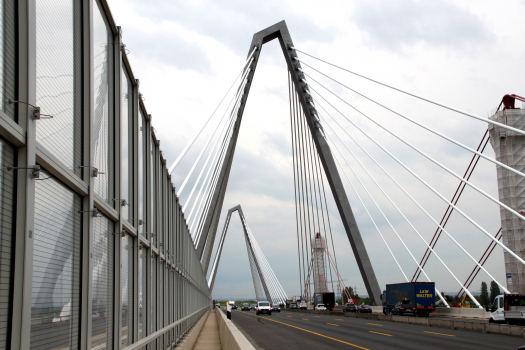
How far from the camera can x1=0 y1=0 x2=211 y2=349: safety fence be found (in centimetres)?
290

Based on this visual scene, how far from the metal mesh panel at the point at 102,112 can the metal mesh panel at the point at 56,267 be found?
786 millimetres

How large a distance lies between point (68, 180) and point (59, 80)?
29.3 inches

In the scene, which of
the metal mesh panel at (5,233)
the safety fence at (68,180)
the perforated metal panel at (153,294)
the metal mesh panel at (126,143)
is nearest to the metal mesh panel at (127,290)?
the safety fence at (68,180)

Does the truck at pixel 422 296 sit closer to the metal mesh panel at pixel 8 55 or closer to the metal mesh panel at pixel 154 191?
the metal mesh panel at pixel 154 191

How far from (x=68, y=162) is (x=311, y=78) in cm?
2972

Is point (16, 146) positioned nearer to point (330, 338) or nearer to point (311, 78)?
point (330, 338)

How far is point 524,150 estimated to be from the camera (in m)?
43.3

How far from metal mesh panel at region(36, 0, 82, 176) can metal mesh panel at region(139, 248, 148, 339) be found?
3.35 meters

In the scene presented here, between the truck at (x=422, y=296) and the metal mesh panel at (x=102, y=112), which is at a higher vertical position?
the metal mesh panel at (x=102, y=112)

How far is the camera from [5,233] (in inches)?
111

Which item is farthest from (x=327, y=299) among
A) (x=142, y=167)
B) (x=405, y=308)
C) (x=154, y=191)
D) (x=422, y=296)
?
(x=142, y=167)

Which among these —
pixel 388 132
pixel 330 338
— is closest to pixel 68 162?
pixel 330 338

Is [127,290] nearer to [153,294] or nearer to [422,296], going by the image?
[153,294]

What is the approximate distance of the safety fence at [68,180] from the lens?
290 cm
